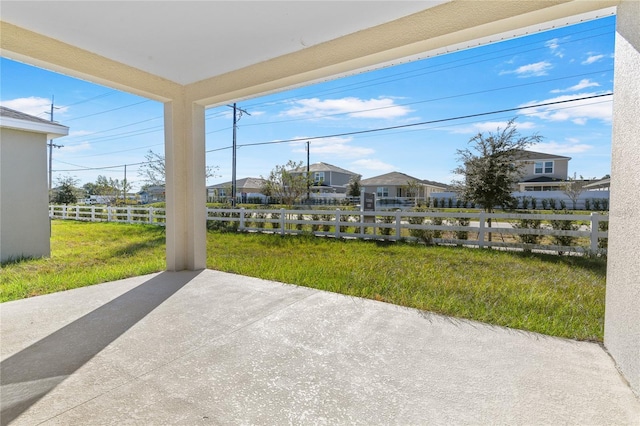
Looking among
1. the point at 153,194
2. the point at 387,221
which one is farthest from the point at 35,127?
the point at 153,194

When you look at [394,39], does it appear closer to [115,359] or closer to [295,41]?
[295,41]

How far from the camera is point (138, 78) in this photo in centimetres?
358

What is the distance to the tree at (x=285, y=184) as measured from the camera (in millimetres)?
14688

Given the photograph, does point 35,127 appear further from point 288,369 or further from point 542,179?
point 542,179

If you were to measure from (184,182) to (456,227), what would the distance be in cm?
604

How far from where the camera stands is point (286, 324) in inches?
103

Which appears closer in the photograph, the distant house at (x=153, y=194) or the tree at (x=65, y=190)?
the distant house at (x=153, y=194)

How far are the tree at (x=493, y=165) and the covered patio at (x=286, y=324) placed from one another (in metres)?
6.12

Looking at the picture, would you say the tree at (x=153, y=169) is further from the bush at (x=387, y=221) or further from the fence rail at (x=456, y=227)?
the bush at (x=387, y=221)

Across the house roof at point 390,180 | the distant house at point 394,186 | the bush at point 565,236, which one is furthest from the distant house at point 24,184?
the house roof at point 390,180

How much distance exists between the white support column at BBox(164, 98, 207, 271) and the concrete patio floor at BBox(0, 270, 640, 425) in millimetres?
1435

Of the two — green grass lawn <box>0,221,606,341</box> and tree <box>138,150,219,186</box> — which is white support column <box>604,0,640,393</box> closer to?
green grass lawn <box>0,221,606,341</box>

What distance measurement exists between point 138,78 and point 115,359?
308 cm

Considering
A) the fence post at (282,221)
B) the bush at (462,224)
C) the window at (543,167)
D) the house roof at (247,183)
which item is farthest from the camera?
the house roof at (247,183)
